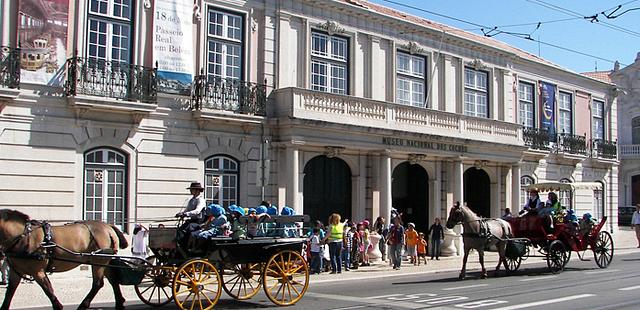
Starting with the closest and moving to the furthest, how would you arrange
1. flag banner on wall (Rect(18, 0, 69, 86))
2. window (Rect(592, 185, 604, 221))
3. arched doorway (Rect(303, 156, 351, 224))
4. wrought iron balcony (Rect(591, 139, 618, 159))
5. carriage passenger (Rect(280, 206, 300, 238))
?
carriage passenger (Rect(280, 206, 300, 238)), flag banner on wall (Rect(18, 0, 69, 86)), arched doorway (Rect(303, 156, 351, 224)), wrought iron balcony (Rect(591, 139, 618, 159)), window (Rect(592, 185, 604, 221))

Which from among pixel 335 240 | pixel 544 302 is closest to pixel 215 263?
A: pixel 544 302

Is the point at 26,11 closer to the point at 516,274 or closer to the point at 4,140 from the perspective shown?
the point at 4,140

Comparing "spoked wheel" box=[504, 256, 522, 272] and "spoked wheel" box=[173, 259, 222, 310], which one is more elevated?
"spoked wheel" box=[173, 259, 222, 310]

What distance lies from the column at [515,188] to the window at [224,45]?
1470 cm

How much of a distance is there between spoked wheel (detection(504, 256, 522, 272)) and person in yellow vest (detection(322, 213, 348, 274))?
14.8 ft

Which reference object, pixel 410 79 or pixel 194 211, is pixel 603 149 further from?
pixel 194 211

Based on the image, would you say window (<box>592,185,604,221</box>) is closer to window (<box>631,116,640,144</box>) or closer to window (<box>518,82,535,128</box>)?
window (<box>518,82,535,128</box>)

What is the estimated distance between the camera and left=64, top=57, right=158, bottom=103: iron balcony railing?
721 inches

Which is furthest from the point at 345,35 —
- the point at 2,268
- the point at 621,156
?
the point at 621,156

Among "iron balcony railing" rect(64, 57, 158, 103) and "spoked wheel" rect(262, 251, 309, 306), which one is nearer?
"spoked wheel" rect(262, 251, 309, 306)

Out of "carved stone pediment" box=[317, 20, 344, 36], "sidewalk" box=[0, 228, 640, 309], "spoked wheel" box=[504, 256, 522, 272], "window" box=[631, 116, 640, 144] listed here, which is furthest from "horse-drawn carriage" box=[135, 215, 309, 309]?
"window" box=[631, 116, 640, 144]

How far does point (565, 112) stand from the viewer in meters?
36.2

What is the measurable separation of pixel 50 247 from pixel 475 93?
23187mm

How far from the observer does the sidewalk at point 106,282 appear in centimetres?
1409
